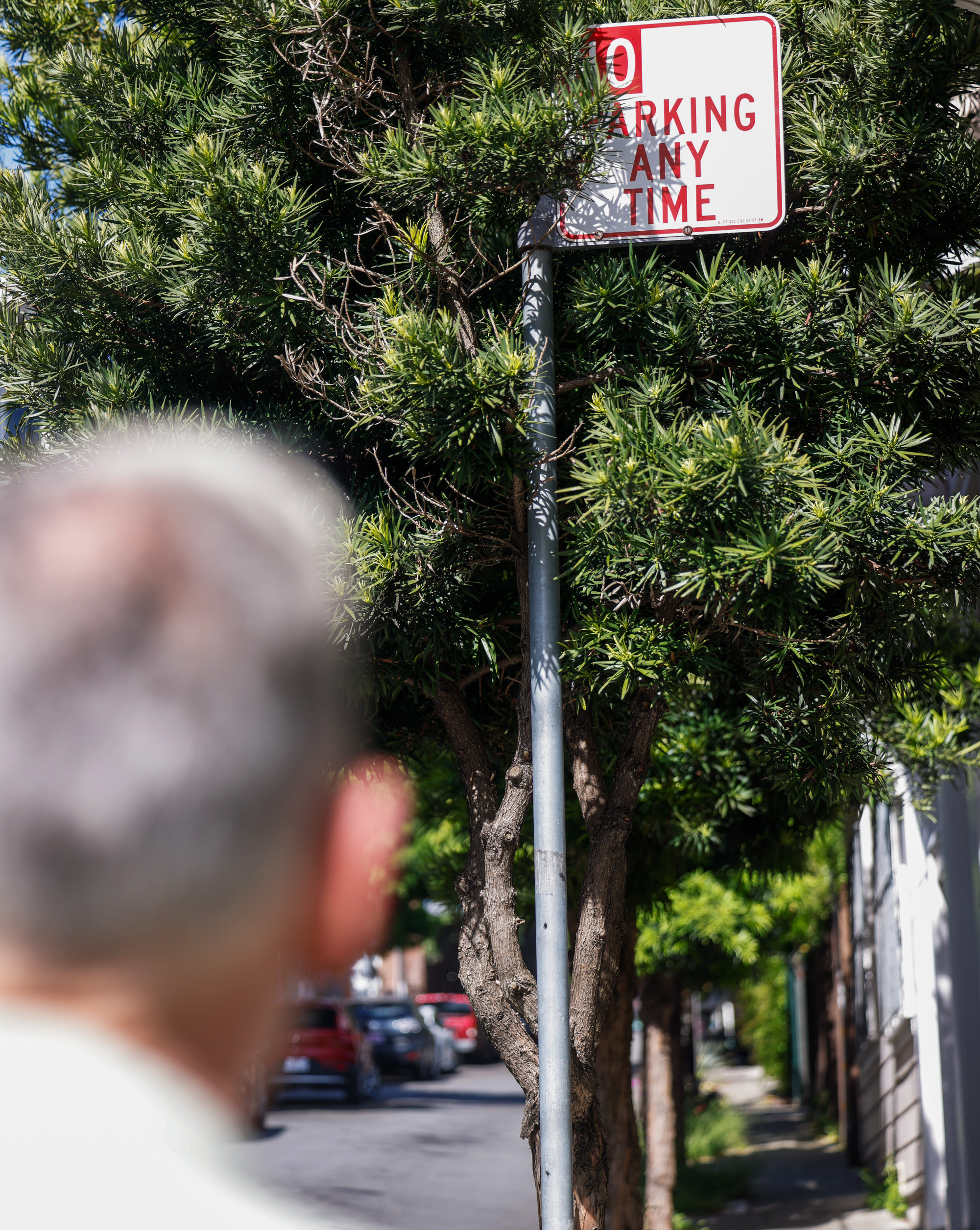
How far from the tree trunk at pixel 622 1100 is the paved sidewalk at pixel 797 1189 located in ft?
13.4

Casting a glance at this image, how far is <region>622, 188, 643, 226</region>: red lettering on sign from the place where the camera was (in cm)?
337

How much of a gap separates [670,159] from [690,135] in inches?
3.3

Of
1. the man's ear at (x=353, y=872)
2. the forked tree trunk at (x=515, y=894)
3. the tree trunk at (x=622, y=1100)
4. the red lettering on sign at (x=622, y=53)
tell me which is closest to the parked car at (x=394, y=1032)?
the tree trunk at (x=622, y=1100)

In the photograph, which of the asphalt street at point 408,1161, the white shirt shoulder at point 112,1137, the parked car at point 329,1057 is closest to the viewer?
the white shirt shoulder at point 112,1137

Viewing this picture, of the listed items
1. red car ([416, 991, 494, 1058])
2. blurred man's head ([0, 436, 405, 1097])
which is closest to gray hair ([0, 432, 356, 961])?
blurred man's head ([0, 436, 405, 1097])

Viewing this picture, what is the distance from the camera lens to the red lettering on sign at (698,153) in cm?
341

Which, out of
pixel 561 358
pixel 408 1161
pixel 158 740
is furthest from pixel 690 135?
pixel 408 1161

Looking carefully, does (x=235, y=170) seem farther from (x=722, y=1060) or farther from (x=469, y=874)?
(x=722, y=1060)

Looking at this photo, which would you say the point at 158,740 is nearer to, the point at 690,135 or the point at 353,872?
the point at 353,872

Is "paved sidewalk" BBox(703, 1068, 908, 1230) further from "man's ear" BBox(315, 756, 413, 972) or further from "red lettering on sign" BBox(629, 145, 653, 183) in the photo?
"man's ear" BBox(315, 756, 413, 972)

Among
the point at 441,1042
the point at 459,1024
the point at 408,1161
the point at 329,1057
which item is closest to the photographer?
the point at 408,1161

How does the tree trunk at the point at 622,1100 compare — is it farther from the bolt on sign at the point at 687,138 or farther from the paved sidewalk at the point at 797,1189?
the bolt on sign at the point at 687,138

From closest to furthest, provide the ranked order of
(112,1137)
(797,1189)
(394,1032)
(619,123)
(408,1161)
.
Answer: (112,1137) < (619,123) < (797,1189) < (408,1161) < (394,1032)

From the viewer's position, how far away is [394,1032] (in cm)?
2723
